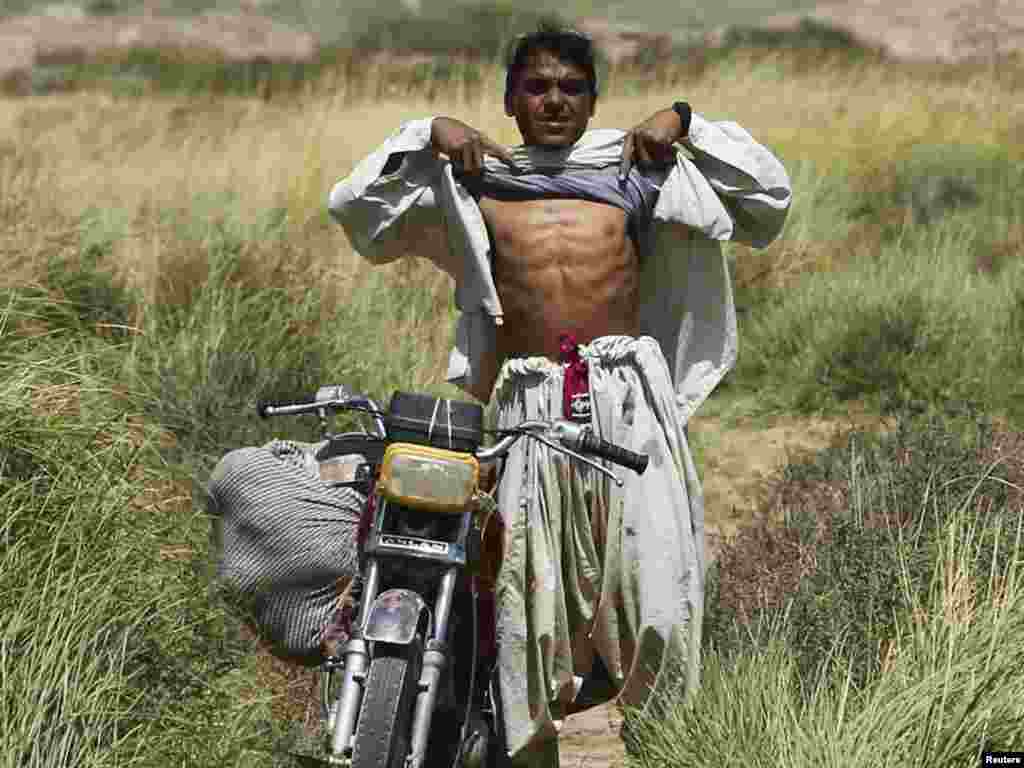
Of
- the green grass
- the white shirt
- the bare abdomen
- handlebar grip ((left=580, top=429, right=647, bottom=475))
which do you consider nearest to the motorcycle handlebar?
handlebar grip ((left=580, top=429, right=647, bottom=475))

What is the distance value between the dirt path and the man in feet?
3.72

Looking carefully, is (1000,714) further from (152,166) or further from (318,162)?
(152,166)

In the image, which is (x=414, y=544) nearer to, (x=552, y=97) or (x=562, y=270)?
(x=562, y=270)

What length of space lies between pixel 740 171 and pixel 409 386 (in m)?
2.78

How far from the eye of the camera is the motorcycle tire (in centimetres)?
341

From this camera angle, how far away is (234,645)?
4.71 m

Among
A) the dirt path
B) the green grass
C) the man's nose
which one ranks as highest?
the man's nose

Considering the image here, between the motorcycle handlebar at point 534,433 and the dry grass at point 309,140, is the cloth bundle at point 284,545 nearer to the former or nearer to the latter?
the motorcycle handlebar at point 534,433

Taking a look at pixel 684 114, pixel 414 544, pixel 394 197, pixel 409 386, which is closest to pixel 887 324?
pixel 409 386

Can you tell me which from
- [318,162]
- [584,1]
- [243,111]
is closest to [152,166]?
[318,162]

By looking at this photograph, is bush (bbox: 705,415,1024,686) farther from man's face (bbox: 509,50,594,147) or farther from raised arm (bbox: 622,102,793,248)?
man's face (bbox: 509,50,594,147)

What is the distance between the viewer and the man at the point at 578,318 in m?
4.18

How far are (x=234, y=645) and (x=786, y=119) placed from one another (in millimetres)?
9159

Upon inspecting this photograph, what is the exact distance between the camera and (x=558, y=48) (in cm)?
437
